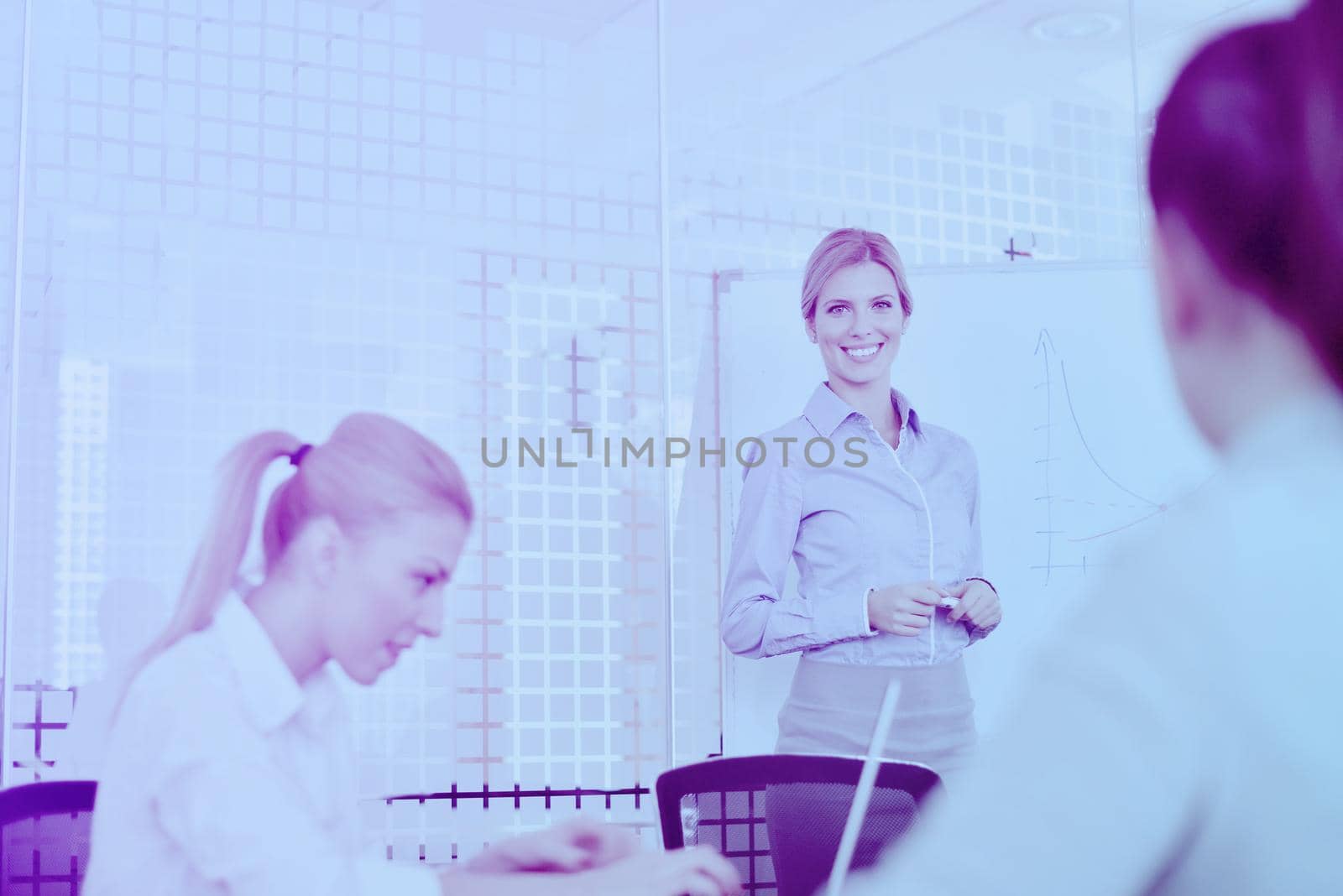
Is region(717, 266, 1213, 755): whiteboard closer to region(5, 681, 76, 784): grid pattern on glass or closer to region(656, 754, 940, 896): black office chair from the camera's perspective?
region(656, 754, 940, 896): black office chair

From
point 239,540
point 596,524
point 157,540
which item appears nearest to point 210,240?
point 157,540

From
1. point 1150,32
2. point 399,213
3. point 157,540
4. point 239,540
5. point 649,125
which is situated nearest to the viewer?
point 239,540

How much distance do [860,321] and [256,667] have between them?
2.09 metres

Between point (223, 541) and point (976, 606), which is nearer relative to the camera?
point (223, 541)

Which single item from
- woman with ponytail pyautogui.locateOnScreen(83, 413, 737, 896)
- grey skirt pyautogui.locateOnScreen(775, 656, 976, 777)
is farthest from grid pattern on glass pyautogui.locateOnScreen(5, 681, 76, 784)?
woman with ponytail pyautogui.locateOnScreen(83, 413, 737, 896)

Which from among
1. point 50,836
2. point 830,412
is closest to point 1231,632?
point 50,836

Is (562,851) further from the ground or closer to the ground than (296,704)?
closer to the ground

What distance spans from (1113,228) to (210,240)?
2740 millimetres

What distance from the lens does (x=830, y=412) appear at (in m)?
3.02

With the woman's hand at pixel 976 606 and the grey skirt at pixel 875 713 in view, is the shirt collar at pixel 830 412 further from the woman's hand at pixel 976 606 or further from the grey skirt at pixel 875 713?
the grey skirt at pixel 875 713

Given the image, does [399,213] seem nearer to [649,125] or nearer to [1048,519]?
[649,125]

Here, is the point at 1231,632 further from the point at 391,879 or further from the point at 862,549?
the point at 862,549

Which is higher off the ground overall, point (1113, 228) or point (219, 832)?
point (1113, 228)

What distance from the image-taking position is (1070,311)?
3.48 metres
